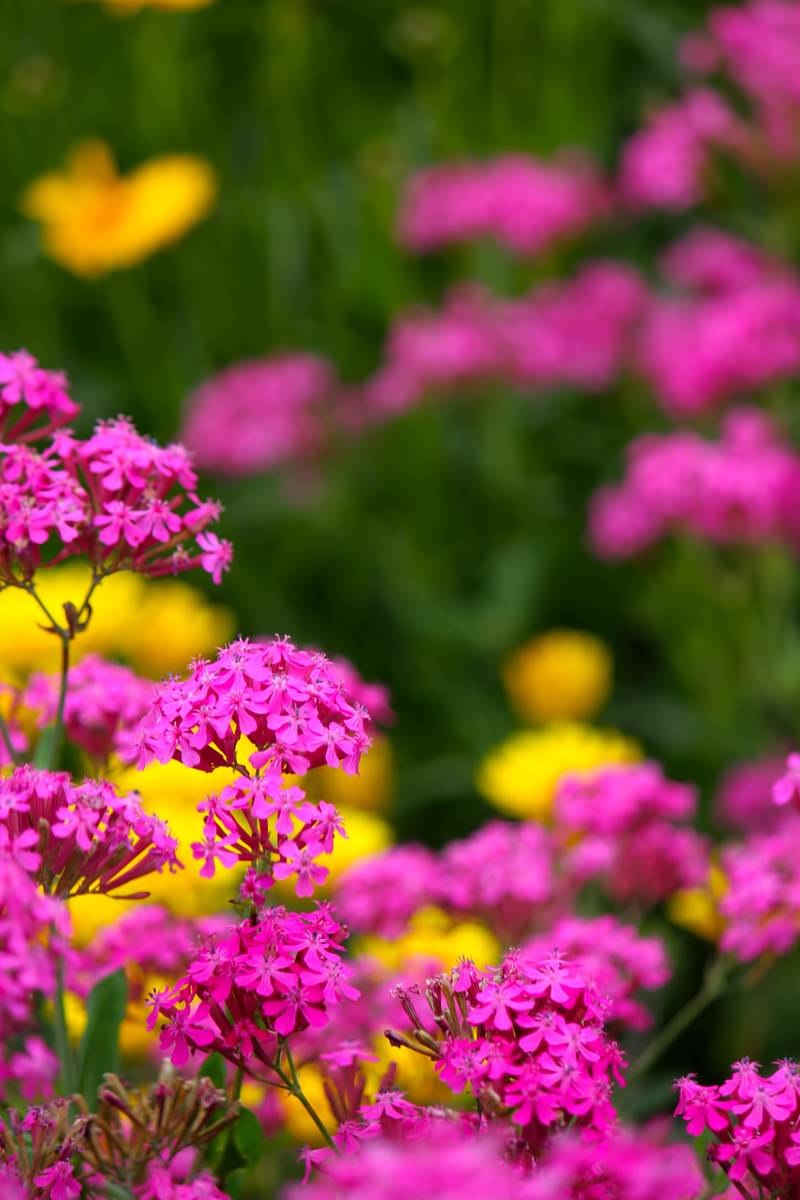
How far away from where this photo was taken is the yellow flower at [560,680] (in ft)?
6.75

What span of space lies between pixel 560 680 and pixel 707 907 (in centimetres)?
93

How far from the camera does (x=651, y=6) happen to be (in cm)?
309

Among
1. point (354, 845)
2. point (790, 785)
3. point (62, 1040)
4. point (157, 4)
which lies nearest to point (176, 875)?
point (354, 845)

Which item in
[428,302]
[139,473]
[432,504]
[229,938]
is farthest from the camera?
[428,302]

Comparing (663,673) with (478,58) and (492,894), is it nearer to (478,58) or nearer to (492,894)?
(478,58)

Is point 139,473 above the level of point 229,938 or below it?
above

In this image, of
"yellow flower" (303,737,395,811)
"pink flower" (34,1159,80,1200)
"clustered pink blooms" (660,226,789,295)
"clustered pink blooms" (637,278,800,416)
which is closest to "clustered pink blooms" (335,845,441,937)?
"pink flower" (34,1159,80,1200)

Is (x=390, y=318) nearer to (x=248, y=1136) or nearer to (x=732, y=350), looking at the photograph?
(x=732, y=350)

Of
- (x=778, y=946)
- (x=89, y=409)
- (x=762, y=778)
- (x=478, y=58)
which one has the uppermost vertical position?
(x=478, y=58)

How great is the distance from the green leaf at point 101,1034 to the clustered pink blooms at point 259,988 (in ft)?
0.36

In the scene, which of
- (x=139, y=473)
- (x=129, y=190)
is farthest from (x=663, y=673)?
(x=139, y=473)

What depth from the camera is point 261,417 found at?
2.32 meters

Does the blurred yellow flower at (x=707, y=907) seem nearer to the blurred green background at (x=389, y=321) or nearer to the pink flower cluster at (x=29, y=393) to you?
the pink flower cluster at (x=29, y=393)

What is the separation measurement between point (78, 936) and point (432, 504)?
57.9 inches
